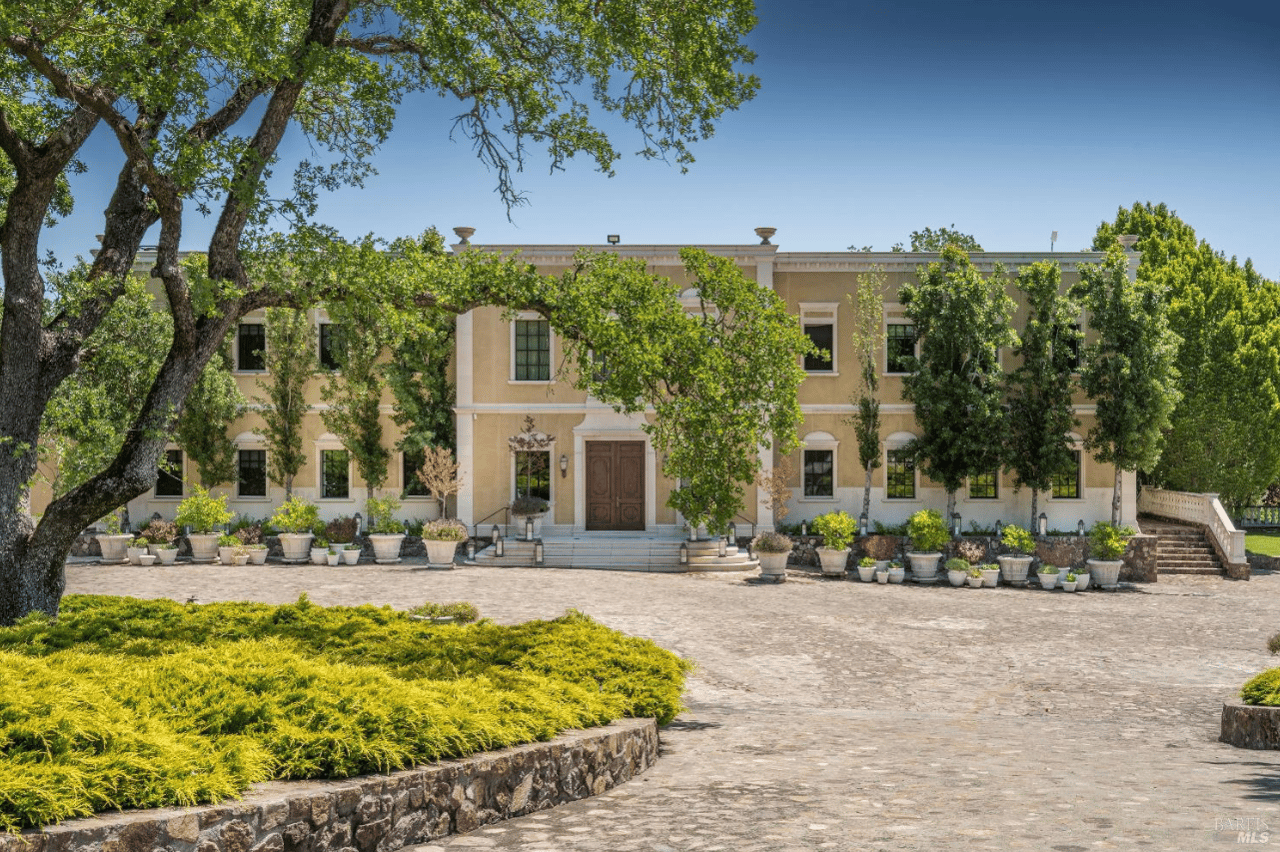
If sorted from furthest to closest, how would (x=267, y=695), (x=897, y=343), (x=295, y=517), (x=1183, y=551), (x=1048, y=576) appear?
(x=897, y=343), (x=1183, y=551), (x=295, y=517), (x=1048, y=576), (x=267, y=695)

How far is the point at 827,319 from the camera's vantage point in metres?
28.2

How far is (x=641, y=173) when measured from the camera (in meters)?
12.5

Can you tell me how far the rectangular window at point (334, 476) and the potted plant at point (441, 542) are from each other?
4.67 m

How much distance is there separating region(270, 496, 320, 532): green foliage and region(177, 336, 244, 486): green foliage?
257cm

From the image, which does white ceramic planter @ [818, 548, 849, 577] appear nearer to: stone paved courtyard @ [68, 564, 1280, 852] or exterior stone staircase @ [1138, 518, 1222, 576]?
stone paved courtyard @ [68, 564, 1280, 852]

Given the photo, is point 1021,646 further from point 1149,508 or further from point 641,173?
point 1149,508

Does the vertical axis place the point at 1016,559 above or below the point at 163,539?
below

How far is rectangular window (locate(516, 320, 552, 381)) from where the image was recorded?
27.9 meters

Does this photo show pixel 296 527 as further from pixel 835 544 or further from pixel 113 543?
pixel 835 544

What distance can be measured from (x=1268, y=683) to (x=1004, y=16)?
7792mm

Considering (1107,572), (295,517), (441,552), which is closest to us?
(1107,572)

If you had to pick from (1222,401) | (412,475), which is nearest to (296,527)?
(412,475)

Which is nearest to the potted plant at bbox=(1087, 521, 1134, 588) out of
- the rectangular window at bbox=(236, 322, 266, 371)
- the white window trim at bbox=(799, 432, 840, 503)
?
the white window trim at bbox=(799, 432, 840, 503)

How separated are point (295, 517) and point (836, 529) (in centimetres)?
1274
